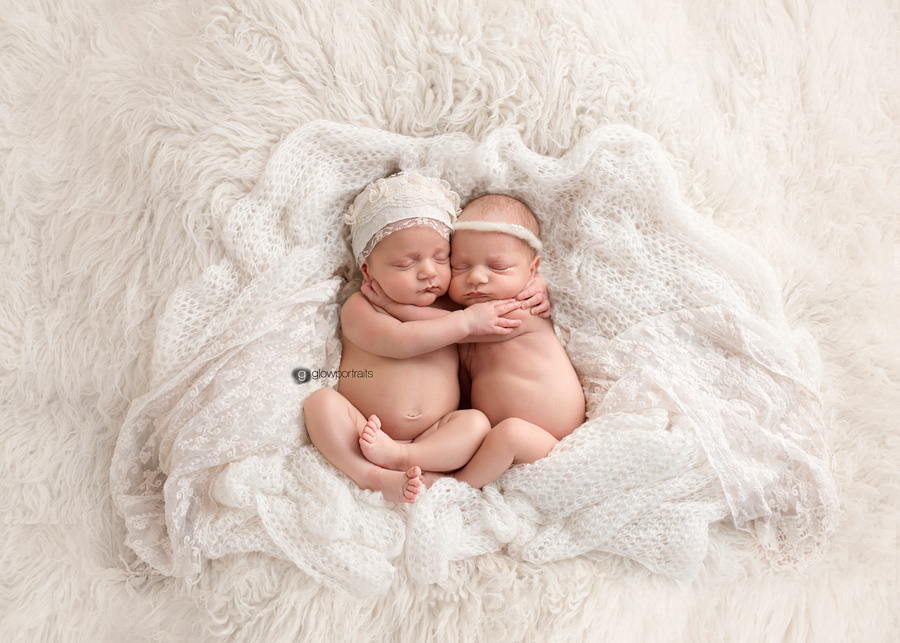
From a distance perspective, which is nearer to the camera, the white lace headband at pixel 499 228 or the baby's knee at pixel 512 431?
the baby's knee at pixel 512 431

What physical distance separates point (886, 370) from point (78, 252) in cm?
195

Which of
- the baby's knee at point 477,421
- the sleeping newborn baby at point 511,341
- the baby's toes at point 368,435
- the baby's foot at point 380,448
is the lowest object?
the baby's foot at point 380,448

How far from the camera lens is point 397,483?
141 cm

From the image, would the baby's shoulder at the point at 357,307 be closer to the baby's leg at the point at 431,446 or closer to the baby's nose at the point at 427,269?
the baby's nose at the point at 427,269

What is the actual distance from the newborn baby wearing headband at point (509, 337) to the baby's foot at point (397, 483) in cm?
8

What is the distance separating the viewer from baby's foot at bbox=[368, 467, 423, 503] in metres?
1.39

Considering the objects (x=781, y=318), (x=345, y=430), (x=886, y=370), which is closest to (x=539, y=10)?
(x=781, y=318)

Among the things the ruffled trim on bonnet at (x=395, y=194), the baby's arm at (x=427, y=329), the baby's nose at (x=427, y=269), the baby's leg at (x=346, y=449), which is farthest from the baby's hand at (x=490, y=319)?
the baby's leg at (x=346, y=449)

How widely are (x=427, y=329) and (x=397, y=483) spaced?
351 millimetres

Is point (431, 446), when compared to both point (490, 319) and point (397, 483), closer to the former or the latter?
point (397, 483)

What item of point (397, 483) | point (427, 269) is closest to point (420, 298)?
point (427, 269)

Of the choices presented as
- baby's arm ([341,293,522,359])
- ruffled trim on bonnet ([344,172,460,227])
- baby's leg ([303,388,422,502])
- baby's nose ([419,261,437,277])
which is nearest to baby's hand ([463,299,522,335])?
baby's arm ([341,293,522,359])

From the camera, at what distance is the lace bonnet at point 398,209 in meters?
1.51

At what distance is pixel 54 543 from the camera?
147 centimetres
